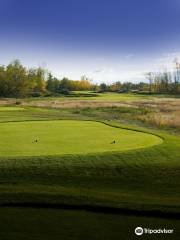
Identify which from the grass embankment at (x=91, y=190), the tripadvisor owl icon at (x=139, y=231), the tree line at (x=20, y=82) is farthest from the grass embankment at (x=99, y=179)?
the tree line at (x=20, y=82)

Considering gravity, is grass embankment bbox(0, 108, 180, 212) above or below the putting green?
below

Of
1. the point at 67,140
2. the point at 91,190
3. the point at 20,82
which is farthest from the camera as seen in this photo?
the point at 20,82

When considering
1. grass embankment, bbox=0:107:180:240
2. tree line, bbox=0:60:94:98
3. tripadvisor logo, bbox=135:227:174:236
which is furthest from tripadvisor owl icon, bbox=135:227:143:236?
tree line, bbox=0:60:94:98

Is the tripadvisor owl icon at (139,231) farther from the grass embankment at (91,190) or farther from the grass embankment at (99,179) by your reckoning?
the grass embankment at (99,179)

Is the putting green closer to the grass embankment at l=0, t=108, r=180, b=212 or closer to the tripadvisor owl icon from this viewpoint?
the grass embankment at l=0, t=108, r=180, b=212

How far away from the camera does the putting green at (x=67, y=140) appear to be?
1723 centimetres

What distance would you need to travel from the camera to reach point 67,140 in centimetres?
1969

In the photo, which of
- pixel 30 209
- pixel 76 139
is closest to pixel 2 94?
pixel 76 139

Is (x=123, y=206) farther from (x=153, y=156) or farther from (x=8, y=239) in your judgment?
(x=153, y=156)

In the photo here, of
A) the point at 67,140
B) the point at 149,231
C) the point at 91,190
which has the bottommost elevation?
the point at 91,190

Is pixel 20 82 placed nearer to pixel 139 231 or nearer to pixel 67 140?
pixel 67 140

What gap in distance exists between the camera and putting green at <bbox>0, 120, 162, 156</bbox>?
1723cm

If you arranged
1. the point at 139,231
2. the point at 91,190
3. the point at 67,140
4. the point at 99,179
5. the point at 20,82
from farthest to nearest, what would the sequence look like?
the point at 20,82 → the point at 67,140 → the point at 99,179 → the point at 91,190 → the point at 139,231

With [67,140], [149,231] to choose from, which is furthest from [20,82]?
[149,231]
